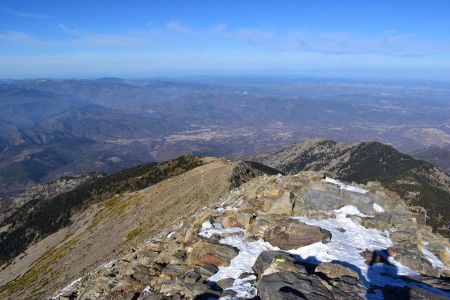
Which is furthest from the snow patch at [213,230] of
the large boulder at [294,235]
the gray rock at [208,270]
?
the gray rock at [208,270]

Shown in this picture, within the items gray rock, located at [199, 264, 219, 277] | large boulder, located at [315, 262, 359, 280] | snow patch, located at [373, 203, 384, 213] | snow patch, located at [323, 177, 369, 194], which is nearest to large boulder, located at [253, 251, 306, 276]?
large boulder, located at [315, 262, 359, 280]

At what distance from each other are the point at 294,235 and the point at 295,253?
Answer: 1916mm

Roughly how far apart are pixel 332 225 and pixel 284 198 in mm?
5396

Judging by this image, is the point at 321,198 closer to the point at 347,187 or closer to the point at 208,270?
the point at 347,187

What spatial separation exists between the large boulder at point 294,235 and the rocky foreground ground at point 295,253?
0.25ft

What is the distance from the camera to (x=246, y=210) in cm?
3944

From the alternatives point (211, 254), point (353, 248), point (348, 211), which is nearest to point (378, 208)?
point (348, 211)

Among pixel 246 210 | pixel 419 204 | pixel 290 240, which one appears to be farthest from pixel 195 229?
pixel 419 204

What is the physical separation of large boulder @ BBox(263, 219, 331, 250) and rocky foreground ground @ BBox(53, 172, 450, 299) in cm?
8

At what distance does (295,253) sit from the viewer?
31391 mm

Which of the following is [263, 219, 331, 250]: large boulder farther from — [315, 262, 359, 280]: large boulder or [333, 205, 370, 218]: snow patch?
[333, 205, 370, 218]: snow patch

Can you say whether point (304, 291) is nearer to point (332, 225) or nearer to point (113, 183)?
point (332, 225)

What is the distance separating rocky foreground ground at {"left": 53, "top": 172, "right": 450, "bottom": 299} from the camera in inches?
1029

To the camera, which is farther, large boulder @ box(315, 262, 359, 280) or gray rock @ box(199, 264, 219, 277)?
gray rock @ box(199, 264, 219, 277)
